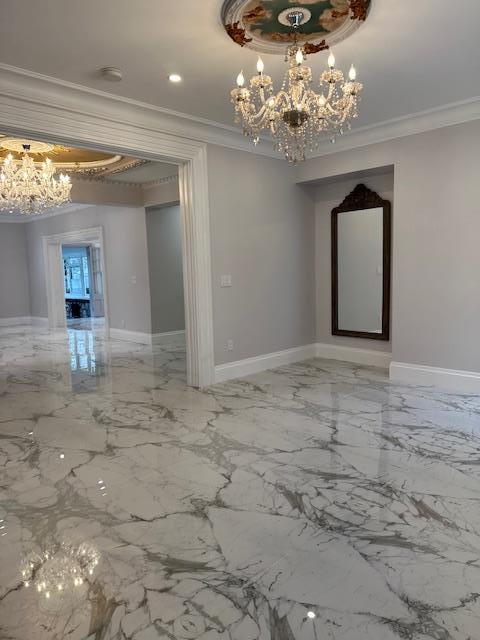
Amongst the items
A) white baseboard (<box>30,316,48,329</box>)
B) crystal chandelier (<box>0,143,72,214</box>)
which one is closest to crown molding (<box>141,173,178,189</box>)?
crystal chandelier (<box>0,143,72,214</box>)

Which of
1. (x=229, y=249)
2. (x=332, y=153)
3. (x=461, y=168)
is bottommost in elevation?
(x=229, y=249)

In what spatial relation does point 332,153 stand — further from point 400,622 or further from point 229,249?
point 400,622

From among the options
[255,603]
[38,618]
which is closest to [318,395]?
[255,603]

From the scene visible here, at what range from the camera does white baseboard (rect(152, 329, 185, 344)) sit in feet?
26.0

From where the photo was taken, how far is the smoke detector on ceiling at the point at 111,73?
3314 millimetres

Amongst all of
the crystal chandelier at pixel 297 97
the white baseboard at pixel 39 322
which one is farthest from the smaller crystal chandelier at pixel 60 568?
the white baseboard at pixel 39 322

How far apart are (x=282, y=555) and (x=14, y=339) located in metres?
8.29

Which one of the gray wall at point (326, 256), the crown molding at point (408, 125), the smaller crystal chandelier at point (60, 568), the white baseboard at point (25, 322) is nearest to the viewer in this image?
the smaller crystal chandelier at point (60, 568)

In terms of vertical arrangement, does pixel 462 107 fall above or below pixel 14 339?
above

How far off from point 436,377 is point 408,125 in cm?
272

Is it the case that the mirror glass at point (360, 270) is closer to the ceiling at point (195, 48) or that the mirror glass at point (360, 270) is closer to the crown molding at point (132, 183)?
the ceiling at point (195, 48)

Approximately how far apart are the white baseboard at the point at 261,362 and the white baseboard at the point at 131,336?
9.59 feet

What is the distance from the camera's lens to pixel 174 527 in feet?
7.47

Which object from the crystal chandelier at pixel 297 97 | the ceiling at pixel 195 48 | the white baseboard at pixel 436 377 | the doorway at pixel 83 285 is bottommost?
the white baseboard at pixel 436 377
